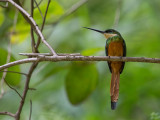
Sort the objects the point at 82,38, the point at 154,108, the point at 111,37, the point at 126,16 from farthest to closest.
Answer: the point at 126,16 → the point at 82,38 → the point at 154,108 → the point at 111,37

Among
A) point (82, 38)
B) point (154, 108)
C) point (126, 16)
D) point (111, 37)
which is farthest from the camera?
point (126, 16)

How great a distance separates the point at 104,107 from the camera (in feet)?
9.15

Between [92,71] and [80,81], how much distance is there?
114mm

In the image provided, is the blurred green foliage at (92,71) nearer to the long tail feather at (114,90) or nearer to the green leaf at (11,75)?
the long tail feather at (114,90)

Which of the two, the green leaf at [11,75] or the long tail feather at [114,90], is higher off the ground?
the green leaf at [11,75]

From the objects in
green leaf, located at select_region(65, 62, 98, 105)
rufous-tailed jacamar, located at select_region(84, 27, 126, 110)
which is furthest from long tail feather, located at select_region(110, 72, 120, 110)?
green leaf, located at select_region(65, 62, 98, 105)

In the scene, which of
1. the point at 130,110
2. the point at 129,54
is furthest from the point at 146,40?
the point at 130,110

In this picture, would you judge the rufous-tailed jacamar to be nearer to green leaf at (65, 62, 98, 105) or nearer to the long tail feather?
the long tail feather

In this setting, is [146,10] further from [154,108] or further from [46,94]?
[46,94]

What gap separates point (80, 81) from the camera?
2432mm

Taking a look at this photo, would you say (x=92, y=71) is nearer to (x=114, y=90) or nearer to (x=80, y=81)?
(x=80, y=81)

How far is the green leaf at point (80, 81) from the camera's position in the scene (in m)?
2.39

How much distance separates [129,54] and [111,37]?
1.24 feet

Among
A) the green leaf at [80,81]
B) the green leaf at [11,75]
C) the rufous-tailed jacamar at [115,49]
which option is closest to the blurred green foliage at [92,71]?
the green leaf at [80,81]
